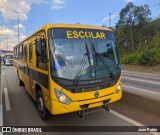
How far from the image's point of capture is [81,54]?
5.05 meters

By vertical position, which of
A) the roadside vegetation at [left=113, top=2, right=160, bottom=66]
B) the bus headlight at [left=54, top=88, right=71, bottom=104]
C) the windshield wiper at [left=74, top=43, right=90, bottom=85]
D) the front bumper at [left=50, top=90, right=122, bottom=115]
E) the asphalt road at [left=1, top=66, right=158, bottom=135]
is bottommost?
the asphalt road at [left=1, top=66, right=158, bottom=135]

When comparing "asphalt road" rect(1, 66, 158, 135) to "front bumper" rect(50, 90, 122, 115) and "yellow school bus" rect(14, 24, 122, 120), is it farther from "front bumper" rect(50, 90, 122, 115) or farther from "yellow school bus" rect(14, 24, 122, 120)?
"front bumper" rect(50, 90, 122, 115)

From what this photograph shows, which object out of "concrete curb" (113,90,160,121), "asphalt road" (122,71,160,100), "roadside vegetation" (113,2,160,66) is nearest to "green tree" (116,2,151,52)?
"roadside vegetation" (113,2,160,66)

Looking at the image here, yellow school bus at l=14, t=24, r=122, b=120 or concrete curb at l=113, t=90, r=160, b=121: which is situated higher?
yellow school bus at l=14, t=24, r=122, b=120

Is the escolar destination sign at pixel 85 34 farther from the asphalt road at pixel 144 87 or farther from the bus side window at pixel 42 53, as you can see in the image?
the asphalt road at pixel 144 87

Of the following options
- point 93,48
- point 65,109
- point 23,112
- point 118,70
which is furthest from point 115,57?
point 23,112

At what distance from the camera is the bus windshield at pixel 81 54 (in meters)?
4.81

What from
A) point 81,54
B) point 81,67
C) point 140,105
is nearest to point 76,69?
point 81,67

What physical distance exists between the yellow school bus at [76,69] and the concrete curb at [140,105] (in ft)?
2.00

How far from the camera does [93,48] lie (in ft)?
17.2

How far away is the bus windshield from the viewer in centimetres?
481

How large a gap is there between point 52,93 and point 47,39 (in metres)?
1.31

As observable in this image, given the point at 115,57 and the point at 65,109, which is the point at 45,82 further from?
the point at 115,57

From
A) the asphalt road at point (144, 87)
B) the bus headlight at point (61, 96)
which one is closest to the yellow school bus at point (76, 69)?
the bus headlight at point (61, 96)
